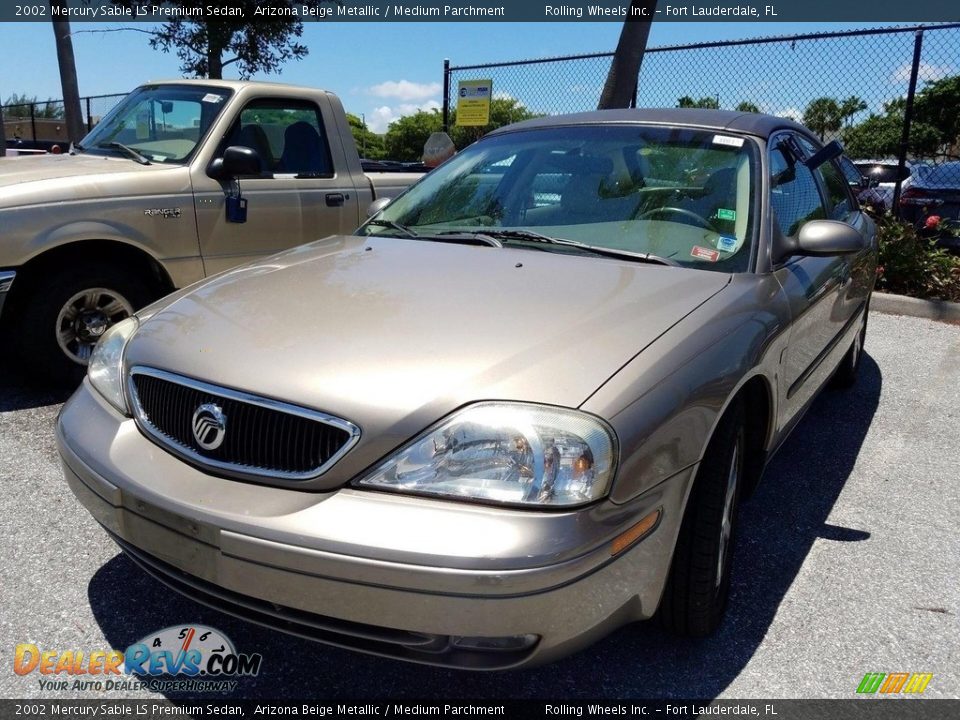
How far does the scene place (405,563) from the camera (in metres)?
1.65

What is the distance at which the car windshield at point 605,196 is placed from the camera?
2770mm

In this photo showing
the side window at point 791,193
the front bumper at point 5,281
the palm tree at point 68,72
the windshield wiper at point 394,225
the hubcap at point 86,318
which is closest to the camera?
the side window at point 791,193

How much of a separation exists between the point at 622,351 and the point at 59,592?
6.34 ft

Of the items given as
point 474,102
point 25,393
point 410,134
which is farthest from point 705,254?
point 410,134

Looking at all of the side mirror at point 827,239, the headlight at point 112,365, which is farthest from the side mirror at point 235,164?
the side mirror at point 827,239

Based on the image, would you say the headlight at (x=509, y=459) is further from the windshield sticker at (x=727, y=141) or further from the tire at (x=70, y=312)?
the tire at (x=70, y=312)

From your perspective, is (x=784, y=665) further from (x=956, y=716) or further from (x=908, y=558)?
(x=908, y=558)

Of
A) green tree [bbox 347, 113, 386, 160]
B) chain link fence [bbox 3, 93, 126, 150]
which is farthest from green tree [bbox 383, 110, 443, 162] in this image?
chain link fence [bbox 3, 93, 126, 150]

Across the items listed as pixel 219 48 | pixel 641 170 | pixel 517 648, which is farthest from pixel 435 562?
pixel 219 48

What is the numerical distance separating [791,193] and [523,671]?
2.20m

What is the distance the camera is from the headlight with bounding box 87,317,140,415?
2285 mm

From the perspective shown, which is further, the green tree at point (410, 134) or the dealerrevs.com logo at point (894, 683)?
the green tree at point (410, 134)

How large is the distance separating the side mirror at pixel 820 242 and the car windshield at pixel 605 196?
0.49 feet

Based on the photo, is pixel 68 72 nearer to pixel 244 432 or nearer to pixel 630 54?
pixel 630 54
